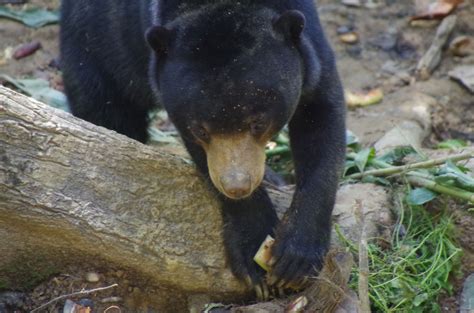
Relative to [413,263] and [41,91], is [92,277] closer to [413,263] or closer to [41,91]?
[413,263]

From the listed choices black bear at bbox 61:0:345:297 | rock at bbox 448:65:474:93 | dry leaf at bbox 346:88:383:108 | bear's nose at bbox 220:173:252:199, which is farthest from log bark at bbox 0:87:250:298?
rock at bbox 448:65:474:93

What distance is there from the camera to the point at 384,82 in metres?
8.14

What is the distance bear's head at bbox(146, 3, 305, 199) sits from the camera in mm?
4254

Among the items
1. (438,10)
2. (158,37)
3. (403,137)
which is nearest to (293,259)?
(158,37)

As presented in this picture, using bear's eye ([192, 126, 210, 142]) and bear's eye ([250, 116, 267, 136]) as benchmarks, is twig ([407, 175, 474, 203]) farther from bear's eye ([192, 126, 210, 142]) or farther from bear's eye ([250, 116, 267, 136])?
bear's eye ([192, 126, 210, 142])

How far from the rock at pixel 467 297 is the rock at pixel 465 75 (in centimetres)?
279

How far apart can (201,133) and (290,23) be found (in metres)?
0.73

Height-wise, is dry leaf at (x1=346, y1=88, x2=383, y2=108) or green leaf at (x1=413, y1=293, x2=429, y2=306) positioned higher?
green leaf at (x1=413, y1=293, x2=429, y2=306)

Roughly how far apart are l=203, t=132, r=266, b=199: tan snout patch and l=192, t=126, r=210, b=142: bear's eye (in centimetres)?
4

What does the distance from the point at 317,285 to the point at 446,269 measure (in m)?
1.09

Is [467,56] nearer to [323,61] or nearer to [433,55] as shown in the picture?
[433,55]

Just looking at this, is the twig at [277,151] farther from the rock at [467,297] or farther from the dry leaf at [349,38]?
the dry leaf at [349,38]

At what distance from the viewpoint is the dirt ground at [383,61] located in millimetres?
7520

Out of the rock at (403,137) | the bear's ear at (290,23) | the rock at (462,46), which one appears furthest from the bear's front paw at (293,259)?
the rock at (462,46)
